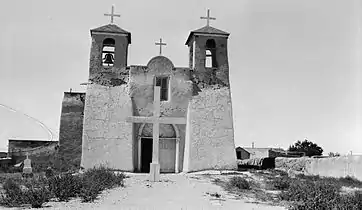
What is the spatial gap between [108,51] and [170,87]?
4.09m

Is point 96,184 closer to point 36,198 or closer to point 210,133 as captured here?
point 36,198

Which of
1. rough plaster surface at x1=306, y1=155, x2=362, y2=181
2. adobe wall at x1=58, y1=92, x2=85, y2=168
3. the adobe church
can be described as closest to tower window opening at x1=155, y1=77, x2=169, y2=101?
the adobe church

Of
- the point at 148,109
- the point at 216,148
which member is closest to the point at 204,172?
the point at 216,148

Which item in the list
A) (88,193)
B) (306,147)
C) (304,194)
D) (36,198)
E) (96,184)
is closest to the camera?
(36,198)

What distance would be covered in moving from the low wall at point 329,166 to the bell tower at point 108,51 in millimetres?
Answer: 10365

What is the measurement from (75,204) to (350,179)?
35.5 feet

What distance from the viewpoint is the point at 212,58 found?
22.6 metres

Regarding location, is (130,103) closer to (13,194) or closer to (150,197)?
(150,197)

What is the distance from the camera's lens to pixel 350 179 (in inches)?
581

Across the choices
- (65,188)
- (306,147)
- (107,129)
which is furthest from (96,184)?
(306,147)

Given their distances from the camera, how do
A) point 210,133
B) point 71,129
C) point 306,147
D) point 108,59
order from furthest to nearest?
point 306,147
point 71,129
point 108,59
point 210,133

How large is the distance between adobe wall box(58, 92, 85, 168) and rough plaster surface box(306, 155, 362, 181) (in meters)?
11.7

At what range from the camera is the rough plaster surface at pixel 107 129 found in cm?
2000

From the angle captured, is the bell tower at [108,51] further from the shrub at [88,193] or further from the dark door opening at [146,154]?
the shrub at [88,193]
